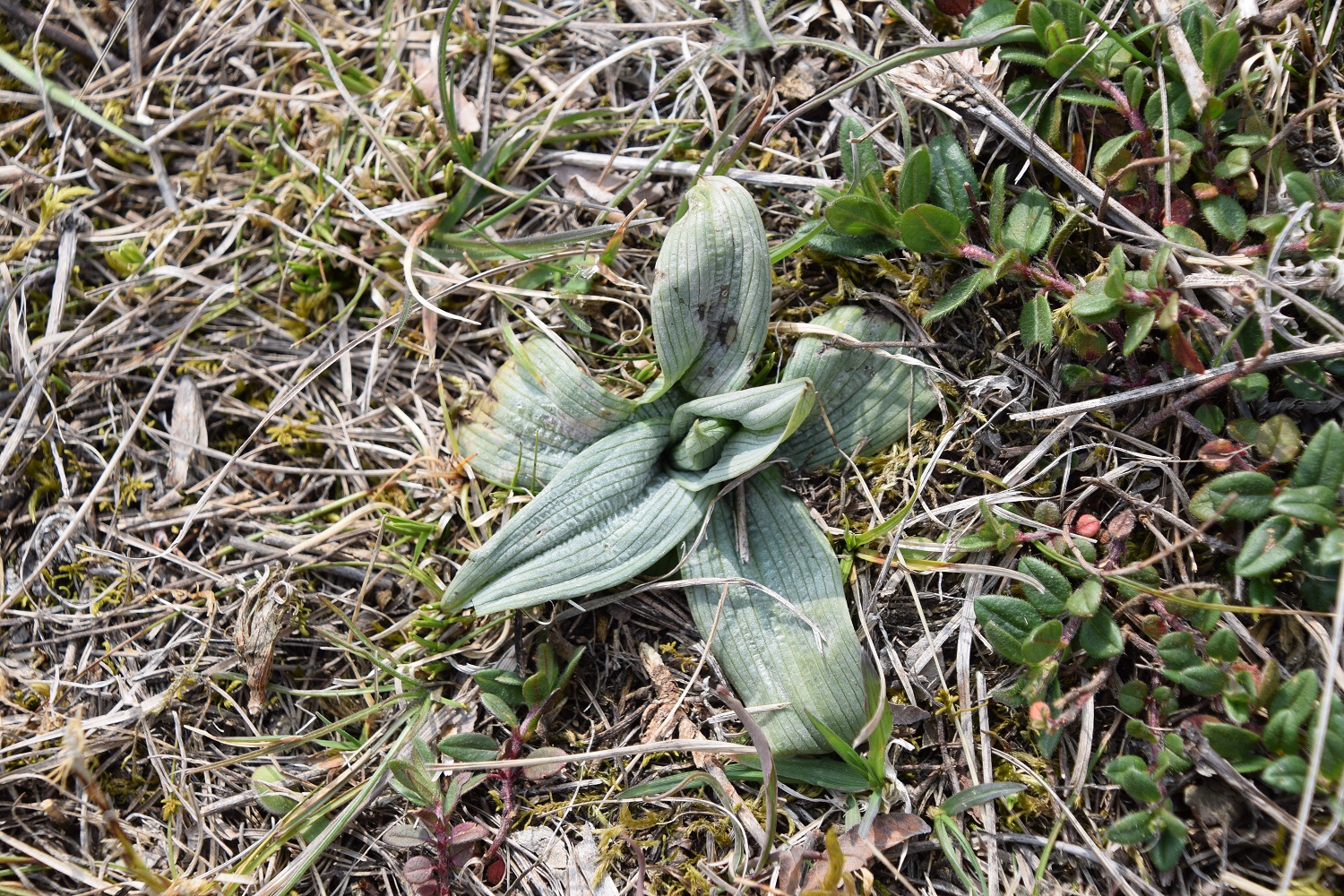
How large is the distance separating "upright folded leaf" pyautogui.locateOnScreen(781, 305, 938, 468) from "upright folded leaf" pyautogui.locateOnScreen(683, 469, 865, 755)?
21 cm

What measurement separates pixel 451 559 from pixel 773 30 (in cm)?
193

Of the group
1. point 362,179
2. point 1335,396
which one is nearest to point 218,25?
point 362,179

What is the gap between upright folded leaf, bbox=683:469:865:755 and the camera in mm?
2145

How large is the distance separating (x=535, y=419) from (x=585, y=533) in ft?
1.28

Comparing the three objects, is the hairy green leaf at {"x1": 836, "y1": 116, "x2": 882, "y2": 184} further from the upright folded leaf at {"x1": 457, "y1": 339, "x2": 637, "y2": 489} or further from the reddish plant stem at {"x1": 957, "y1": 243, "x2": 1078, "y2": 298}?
the upright folded leaf at {"x1": 457, "y1": 339, "x2": 637, "y2": 489}

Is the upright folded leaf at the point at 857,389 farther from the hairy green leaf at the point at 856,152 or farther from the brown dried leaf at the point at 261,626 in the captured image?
the brown dried leaf at the point at 261,626

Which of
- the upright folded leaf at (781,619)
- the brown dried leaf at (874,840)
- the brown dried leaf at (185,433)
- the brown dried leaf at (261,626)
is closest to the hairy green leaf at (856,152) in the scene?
the upright folded leaf at (781,619)

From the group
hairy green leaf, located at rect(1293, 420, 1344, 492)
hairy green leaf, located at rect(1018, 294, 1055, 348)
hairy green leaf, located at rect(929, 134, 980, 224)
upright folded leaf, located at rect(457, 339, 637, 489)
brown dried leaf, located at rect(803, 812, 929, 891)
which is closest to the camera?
hairy green leaf, located at rect(1293, 420, 1344, 492)

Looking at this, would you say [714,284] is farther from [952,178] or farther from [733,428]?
[952,178]

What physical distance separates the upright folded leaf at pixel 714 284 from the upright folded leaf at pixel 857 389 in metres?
0.18

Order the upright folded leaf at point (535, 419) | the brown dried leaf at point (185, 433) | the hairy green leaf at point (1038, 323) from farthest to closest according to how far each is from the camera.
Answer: the brown dried leaf at point (185, 433) < the upright folded leaf at point (535, 419) < the hairy green leaf at point (1038, 323)

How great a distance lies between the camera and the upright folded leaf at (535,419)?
2373mm

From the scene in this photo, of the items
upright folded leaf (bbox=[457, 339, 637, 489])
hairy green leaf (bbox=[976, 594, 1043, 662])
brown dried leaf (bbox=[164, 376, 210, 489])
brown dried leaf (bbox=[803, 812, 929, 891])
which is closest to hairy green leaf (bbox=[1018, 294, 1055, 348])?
hairy green leaf (bbox=[976, 594, 1043, 662])

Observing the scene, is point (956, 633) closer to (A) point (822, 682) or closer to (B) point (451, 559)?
(A) point (822, 682)
